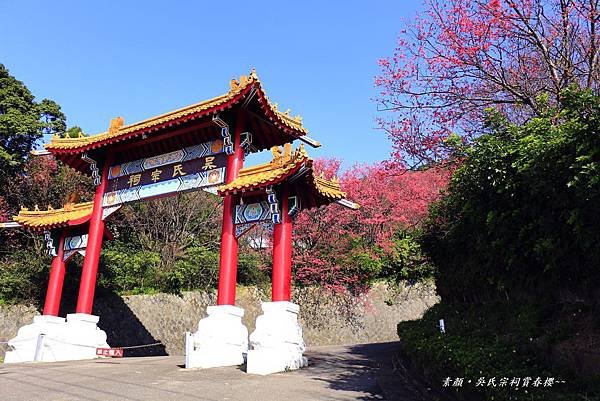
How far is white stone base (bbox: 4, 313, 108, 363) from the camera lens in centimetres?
1313

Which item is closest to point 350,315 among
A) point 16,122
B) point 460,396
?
point 460,396

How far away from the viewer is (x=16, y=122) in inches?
785

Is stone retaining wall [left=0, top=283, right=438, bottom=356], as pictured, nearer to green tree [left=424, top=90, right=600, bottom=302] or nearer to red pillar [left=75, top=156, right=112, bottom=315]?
red pillar [left=75, top=156, right=112, bottom=315]

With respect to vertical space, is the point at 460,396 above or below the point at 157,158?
below

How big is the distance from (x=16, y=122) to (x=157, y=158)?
10.2 metres

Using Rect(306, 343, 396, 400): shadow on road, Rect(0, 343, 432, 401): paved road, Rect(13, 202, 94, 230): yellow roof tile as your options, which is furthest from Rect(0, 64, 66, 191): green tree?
Rect(306, 343, 396, 400): shadow on road

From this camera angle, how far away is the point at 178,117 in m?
12.4

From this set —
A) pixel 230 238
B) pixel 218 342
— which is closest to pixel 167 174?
pixel 230 238

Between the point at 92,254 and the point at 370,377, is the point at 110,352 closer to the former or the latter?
the point at 92,254

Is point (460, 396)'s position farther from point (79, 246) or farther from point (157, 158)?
point (79, 246)

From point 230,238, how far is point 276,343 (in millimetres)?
3075

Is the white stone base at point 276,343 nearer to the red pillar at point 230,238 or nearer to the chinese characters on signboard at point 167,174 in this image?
the red pillar at point 230,238

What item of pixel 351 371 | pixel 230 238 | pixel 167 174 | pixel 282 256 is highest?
pixel 167 174

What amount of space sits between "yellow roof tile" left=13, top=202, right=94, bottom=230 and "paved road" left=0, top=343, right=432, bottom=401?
205 inches
